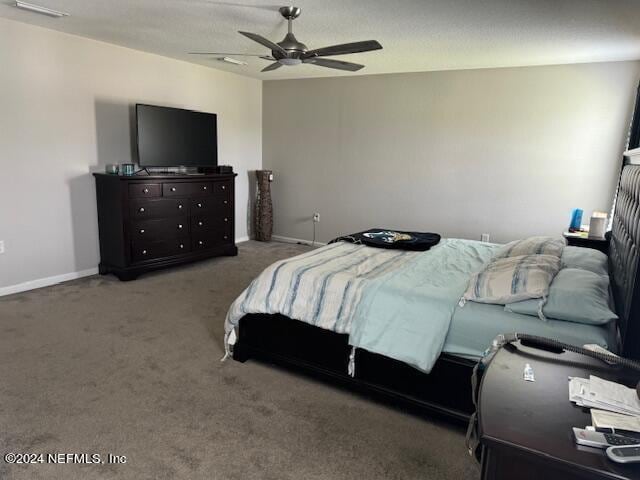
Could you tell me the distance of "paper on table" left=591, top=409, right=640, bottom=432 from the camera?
1.03m

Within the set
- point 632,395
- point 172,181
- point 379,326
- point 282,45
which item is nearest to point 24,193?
point 172,181

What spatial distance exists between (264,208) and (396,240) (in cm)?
319

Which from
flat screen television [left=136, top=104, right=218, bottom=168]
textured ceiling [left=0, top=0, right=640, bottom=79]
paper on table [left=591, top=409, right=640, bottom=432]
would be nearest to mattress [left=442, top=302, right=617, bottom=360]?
paper on table [left=591, top=409, right=640, bottom=432]

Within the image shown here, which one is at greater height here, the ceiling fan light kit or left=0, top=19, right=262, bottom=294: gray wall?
the ceiling fan light kit

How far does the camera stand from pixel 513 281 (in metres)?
2.30

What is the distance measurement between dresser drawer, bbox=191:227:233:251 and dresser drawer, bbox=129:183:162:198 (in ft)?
2.34

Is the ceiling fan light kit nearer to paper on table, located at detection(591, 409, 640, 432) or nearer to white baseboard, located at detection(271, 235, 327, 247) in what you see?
white baseboard, located at detection(271, 235, 327, 247)

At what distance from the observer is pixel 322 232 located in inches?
251

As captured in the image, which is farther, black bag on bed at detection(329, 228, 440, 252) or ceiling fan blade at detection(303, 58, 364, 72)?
black bag on bed at detection(329, 228, 440, 252)

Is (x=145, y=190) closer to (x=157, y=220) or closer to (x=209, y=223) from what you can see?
(x=157, y=220)

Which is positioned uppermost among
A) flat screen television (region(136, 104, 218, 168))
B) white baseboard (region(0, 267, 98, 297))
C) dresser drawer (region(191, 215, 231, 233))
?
flat screen television (region(136, 104, 218, 168))

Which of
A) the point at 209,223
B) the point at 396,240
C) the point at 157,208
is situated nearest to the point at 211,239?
the point at 209,223

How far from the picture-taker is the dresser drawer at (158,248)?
14.9 ft

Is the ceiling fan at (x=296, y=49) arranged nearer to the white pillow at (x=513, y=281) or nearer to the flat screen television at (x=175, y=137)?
the white pillow at (x=513, y=281)
